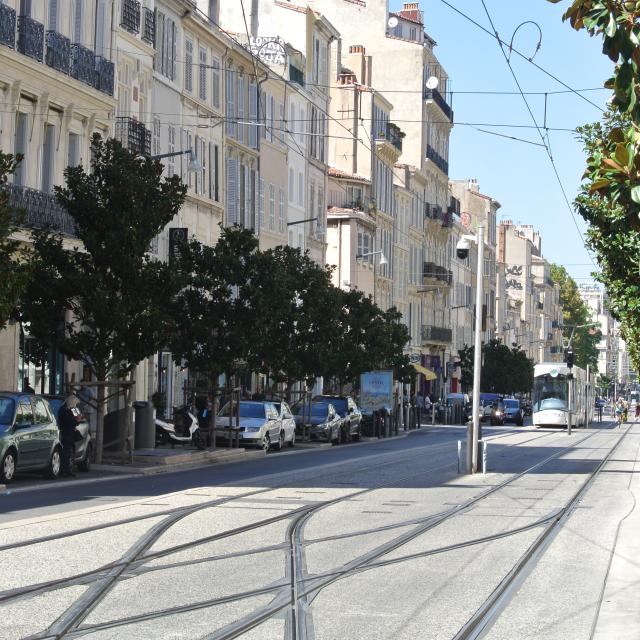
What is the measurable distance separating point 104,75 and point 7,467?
2140 centimetres

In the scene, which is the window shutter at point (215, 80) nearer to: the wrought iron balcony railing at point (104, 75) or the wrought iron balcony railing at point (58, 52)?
the wrought iron balcony railing at point (104, 75)

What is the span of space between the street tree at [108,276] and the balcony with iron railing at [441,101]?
7302 centimetres

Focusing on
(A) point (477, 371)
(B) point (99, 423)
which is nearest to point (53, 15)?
(B) point (99, 423)

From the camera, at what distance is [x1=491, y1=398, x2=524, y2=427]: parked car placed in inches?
3620

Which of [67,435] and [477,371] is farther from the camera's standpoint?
[477,371]

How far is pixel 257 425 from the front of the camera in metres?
44.2

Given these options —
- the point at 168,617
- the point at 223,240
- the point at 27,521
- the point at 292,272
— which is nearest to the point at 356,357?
the point at 292,272

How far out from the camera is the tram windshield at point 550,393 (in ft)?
262

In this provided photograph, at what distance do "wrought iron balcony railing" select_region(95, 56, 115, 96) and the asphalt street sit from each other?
17564mm

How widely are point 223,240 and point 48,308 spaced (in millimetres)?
10209

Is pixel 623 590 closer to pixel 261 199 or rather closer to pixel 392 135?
pixel 261 199

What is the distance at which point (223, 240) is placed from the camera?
140 ft

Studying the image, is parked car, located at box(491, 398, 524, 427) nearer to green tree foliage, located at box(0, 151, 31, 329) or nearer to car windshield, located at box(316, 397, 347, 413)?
car windshield, located at box(316, 397, 347, 413)

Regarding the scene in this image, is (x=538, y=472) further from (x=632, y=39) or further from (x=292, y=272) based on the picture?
(x=632, y=39)
